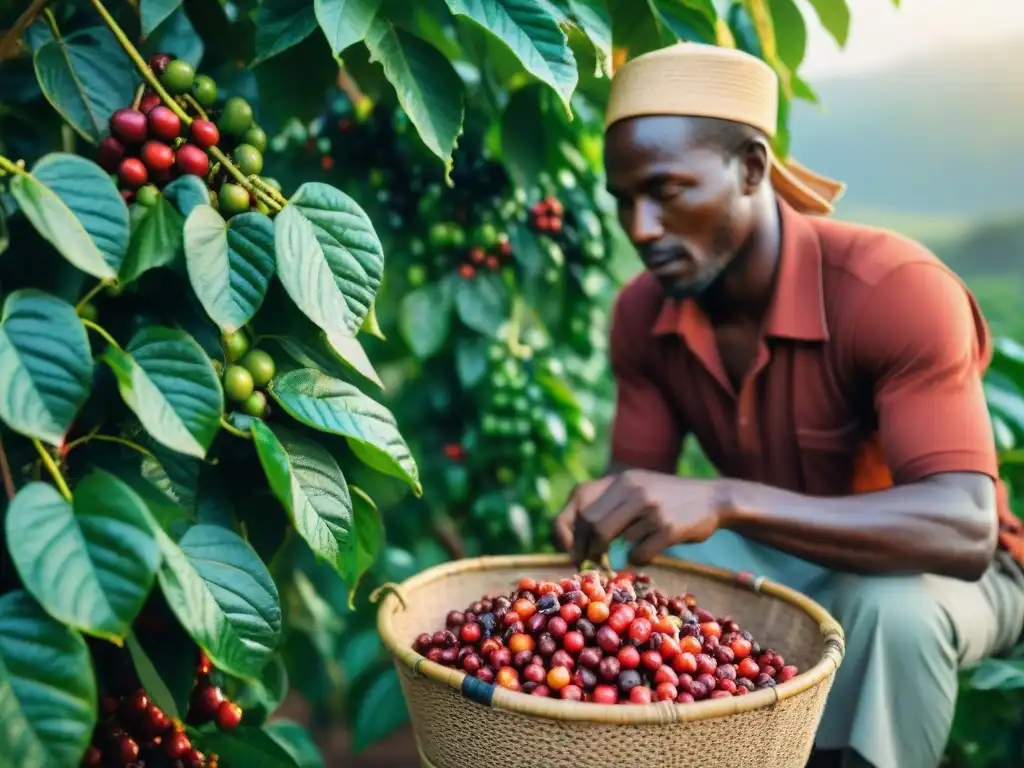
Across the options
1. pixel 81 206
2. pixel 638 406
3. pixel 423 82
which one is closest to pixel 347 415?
pixel 81 206

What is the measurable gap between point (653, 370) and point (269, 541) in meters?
0.80

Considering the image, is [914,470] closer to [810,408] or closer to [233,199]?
[810,408]

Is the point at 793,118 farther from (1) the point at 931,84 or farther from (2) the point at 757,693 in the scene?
(2) the point at 757,693

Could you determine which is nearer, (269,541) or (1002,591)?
(269,541)

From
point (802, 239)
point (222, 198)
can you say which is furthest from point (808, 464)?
point (222, 198)

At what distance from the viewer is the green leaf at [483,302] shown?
1720 mm

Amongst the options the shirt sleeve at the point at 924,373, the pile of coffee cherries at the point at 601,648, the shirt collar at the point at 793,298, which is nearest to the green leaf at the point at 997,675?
the shirt sleeve at the point at 924,373

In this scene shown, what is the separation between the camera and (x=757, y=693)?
88 centimetres

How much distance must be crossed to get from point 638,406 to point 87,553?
111 cm

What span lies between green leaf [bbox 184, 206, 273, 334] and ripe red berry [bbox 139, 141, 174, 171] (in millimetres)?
92

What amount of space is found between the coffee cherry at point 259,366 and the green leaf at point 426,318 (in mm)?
818

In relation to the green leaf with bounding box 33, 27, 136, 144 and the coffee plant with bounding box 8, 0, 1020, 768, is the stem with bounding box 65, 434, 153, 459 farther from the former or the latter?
the green leaf with bounding box 33, 27, 136, 144

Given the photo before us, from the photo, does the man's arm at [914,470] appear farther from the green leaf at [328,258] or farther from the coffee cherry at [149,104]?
the coffee cherry at [149,104]

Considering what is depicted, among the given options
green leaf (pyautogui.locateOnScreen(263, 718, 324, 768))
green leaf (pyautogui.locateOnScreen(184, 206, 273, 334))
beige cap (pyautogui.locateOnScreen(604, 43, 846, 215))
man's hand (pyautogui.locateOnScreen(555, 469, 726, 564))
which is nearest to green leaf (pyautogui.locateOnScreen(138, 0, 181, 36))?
green leaf (pyautogui.locateOnScreen(184, 206, 273, 334))
